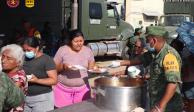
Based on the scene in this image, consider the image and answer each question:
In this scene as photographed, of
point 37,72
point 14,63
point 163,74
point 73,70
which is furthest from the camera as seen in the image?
point 73,70

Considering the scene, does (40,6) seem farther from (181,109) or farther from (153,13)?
(153,13)

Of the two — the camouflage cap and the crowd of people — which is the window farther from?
the camouflage cap

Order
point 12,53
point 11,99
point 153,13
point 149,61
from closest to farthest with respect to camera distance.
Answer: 1. point 11,99
2. point 12,53
3. point 149,61
4. point 153,13

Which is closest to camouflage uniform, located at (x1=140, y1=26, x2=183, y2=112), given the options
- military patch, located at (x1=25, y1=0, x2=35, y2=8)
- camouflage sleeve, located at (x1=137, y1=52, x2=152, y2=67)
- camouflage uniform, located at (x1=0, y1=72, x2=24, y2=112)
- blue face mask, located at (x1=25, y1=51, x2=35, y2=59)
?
camouflage sleeve, located at (x1=137, y1=52, x2=152, y2=67)

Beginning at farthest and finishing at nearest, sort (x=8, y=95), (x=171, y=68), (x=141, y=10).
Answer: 1. (x=141, y=10)
2. (x=171, y=68)
3. (x=8, y=95)

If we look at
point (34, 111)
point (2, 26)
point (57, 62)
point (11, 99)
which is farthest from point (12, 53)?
point (2, 26)

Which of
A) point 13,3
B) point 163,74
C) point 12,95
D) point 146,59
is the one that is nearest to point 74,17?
point 13,3

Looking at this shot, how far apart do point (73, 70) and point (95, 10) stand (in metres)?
11.5

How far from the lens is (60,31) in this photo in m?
16.6

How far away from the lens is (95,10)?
55.5 ft

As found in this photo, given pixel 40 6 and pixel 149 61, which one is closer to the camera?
pixel 149 61

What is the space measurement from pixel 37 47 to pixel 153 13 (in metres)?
29.8

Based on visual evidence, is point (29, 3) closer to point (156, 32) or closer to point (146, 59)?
point (146, 59)

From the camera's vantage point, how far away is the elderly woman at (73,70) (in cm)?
554
